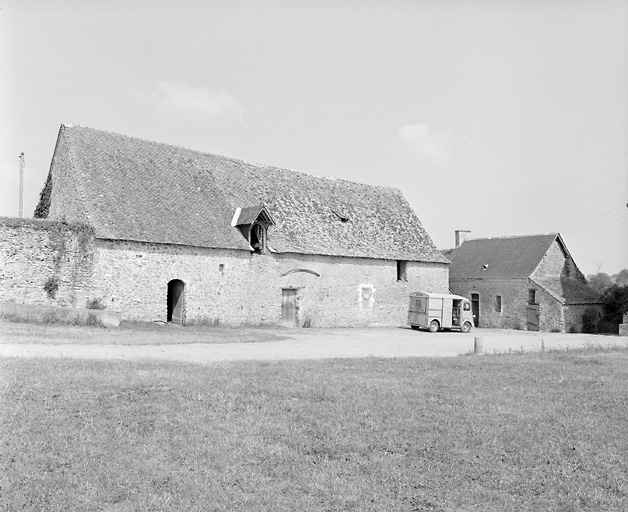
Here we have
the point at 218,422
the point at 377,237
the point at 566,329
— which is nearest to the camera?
the point at 218,422

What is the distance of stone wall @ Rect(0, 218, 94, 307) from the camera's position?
20984 mm

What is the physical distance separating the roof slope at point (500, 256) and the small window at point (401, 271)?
912 centimetres

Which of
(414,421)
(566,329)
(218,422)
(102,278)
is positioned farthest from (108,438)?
(566,329)

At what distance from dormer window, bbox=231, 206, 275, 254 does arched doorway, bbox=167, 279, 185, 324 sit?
3.82 metres

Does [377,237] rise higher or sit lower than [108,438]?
higher

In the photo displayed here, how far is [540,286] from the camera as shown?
3697cm

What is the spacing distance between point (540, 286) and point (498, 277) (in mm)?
3045

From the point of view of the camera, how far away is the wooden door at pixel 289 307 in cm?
2840

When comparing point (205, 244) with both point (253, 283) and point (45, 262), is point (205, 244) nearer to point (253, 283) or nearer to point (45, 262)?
point (253, 283)

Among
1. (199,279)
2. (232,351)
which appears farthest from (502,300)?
(232,351)

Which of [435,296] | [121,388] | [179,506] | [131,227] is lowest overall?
[179,506]

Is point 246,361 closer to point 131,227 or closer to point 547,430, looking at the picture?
point 547,430

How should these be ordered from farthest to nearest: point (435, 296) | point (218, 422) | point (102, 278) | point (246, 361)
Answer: point (435, 296) < point (102, 278) < point (246, 361) < point (218, 422)

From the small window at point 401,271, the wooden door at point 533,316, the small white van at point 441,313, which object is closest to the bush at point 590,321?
the wooden door at point 533,316
